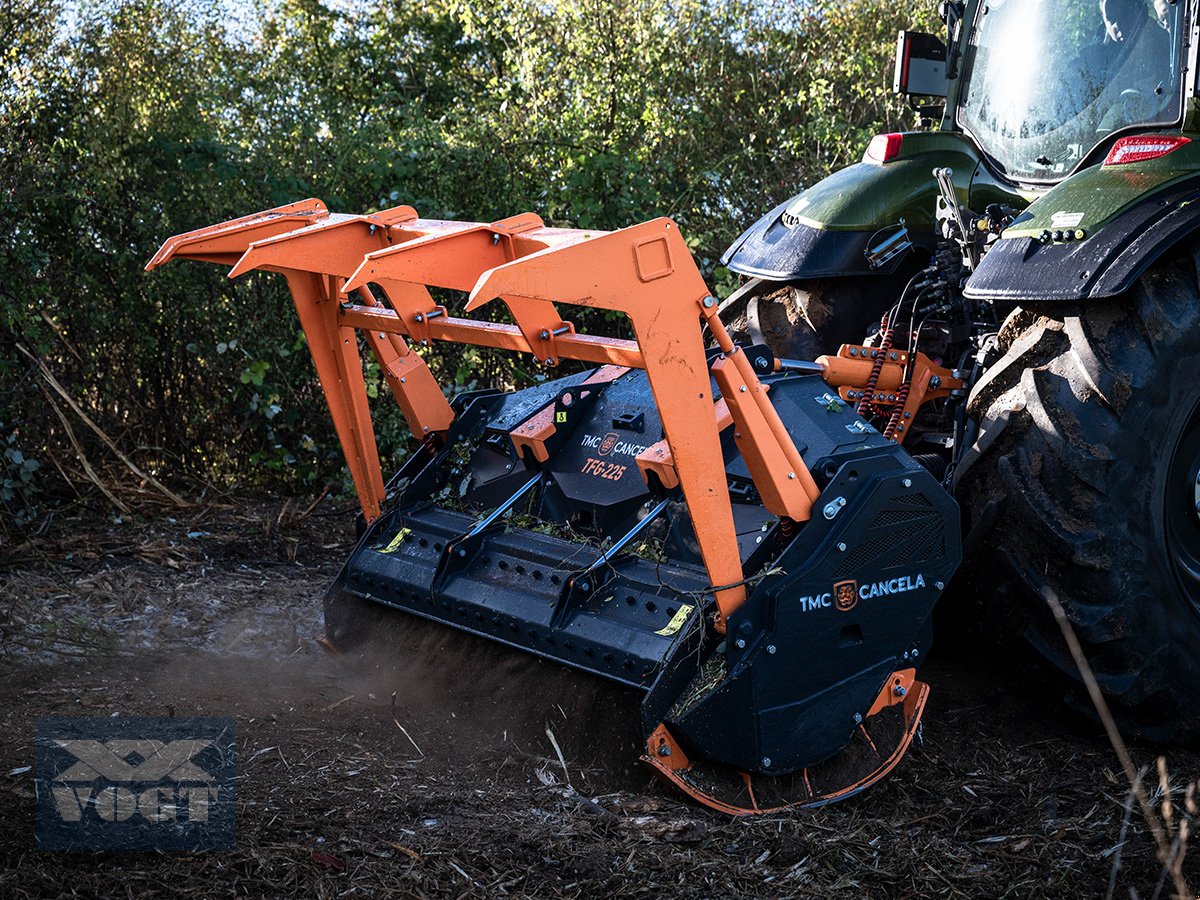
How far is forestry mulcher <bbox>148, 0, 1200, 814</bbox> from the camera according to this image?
10.4ft

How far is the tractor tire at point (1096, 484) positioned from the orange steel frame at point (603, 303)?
65cm

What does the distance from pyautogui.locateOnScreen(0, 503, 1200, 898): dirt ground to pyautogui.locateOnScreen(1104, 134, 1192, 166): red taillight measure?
1.59m

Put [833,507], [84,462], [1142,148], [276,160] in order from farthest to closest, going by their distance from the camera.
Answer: [276,160]
[84,462]
[1142,148]
[833,507]

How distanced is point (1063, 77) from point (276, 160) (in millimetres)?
3935

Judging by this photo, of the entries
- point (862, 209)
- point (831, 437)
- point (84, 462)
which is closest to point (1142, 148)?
point (862, 209)

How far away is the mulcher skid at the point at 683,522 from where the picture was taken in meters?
3.04

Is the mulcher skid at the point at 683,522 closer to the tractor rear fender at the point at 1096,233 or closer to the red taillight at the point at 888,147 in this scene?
the tractor rear fender at the point at 1096,233

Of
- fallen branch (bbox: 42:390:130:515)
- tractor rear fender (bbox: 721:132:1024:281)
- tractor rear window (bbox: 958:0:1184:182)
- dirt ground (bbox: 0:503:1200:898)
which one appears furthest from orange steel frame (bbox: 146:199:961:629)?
fallen branch (bbox: 42:390:130:515)

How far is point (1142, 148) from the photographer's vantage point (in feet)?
12.0

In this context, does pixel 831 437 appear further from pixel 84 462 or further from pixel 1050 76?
pixel 84 462

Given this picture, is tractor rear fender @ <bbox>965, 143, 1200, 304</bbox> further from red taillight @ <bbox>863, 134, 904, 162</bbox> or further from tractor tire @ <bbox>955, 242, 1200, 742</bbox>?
red taillight @ <bbox>863, 134, 904, 162</bbox>

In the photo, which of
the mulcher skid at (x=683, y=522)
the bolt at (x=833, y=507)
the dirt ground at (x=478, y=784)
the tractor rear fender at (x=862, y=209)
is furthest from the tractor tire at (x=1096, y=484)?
the tractor rear fender at (x=862, y=209)

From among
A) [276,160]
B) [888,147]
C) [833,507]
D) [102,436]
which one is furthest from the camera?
[276,160]

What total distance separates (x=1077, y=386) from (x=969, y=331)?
836mm
